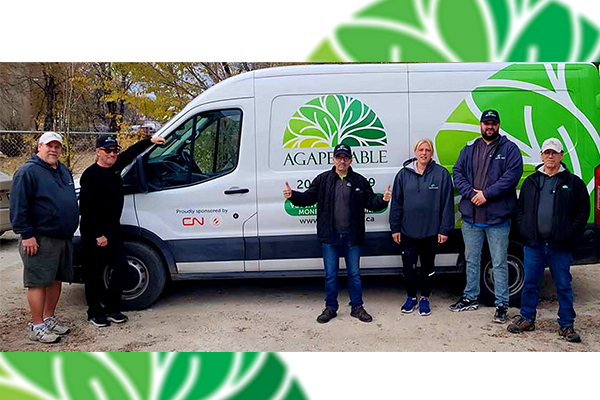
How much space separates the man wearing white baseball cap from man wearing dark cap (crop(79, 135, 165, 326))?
350 centimetres

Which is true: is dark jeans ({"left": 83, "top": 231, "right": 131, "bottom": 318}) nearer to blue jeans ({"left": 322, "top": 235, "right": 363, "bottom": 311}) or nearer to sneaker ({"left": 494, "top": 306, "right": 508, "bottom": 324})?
blue jeans ({"left": 322, "top": 235, "right": 363, "bottom": 311})

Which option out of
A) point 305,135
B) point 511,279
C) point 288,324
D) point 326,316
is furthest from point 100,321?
point 511,279

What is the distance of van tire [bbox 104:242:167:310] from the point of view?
5.06 m

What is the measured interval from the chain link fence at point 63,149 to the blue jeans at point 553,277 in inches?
298

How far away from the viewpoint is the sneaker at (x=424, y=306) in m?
4.95

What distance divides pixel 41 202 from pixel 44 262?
532 millimetres

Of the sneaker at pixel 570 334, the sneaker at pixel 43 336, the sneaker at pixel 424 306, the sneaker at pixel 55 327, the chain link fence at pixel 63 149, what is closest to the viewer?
the sneaker at pixel 570 334

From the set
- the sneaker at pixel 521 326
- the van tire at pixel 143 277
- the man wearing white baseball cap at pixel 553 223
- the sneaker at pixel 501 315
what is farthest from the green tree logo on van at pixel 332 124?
the sneaker at pixel 521 326

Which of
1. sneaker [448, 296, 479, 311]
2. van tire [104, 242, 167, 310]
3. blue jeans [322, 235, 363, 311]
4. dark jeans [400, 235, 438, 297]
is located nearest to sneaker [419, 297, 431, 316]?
dark jeans [400, 235, 438, 297]

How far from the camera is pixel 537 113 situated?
4996mm

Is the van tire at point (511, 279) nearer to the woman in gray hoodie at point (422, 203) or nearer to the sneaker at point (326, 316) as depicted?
the woman in gray hoodie at point (422, 203)

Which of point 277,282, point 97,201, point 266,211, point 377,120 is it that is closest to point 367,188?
point 377,120

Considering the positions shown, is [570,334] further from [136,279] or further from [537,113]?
[136,279]

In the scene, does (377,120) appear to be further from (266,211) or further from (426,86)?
(266,211)
